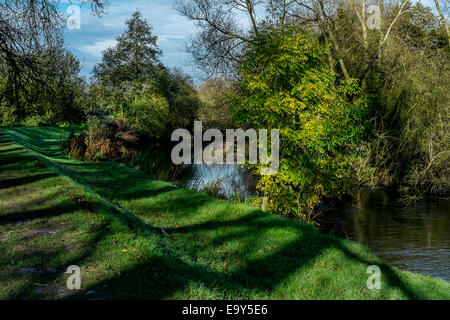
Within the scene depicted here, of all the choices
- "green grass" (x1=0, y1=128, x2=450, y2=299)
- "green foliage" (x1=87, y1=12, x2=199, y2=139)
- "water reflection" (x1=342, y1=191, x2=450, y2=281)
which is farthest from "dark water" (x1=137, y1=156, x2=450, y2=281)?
"green foliage" (x1=87, y1=12, x2=199, y2=139)

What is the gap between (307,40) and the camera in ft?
37.4

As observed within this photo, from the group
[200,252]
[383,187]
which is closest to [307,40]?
[200,252]

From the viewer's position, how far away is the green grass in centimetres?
461

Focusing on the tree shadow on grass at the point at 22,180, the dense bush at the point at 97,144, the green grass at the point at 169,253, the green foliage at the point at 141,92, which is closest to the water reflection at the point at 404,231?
the green grass at the point at 169,253

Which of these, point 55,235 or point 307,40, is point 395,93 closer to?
point 307,40

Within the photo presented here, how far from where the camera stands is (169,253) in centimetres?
584

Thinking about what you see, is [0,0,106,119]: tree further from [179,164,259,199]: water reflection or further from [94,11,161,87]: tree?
[94,11,161,87]: tree

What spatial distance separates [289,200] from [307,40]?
16.4 feet

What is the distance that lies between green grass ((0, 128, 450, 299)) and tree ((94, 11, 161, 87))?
140 feet

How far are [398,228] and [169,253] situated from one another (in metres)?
8.81

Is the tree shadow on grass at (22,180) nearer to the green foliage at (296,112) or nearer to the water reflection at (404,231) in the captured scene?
the green foliage at (296,112)

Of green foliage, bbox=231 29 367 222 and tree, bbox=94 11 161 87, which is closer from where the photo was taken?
green foliage, bbox=231 29 367 222

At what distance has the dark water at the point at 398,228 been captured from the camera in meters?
9.16

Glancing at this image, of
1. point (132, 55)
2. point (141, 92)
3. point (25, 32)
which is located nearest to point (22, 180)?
point (25, 32)
